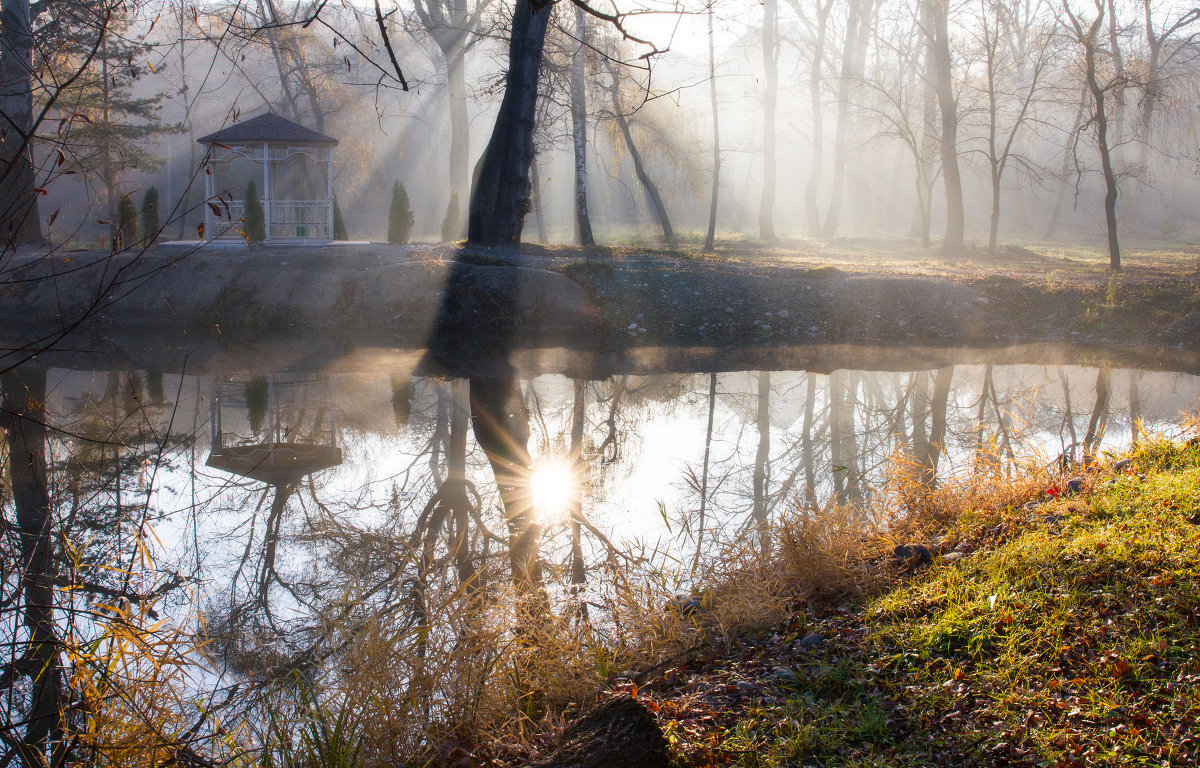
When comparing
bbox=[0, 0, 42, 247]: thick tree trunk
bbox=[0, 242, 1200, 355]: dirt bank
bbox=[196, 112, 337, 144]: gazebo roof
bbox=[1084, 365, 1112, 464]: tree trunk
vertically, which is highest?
bbox=[196, 112, 337, 144]: gazebo roof

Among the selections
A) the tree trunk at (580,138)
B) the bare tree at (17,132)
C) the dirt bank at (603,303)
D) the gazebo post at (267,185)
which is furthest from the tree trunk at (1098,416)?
the gazebo post at (267,185)

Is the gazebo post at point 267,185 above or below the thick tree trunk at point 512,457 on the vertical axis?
above

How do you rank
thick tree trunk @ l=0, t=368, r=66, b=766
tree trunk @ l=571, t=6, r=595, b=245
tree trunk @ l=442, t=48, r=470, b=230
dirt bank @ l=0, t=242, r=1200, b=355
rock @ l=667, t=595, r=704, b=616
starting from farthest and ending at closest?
tree trunk @ l=442, t=48, r=470, b=230 < tree trunk @ l=571, t=6, r=595, b=245 < dirt bank @ l=0, t=242, r=1200, b=355 < rock @ l=667, t=595, r=704, b=616 < thick tree trunk @ l=0, t=368, r=66, b=766

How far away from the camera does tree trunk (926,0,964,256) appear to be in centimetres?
2425

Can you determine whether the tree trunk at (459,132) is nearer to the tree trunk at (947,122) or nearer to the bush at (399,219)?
the bush at (399,219)

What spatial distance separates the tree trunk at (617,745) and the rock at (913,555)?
7.31ft

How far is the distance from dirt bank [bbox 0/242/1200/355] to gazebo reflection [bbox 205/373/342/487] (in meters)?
4.08

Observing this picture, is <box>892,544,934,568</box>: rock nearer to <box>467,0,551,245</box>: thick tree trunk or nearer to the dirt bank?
the dirt bank

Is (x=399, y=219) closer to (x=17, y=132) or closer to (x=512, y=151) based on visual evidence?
(x=512, y=151)

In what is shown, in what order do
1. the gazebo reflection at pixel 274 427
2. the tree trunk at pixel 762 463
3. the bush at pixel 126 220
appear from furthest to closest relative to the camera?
1. the gazebo reflection at pixel 274 427
2. the tree trunk at pixel 762 463
3. the bush at pixel 126 220

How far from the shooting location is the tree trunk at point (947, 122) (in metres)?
24.2

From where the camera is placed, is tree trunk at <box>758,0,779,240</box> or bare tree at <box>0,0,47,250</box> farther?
tree trunk at <box>758,0,779,240</box>

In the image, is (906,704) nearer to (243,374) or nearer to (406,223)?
(243,374)

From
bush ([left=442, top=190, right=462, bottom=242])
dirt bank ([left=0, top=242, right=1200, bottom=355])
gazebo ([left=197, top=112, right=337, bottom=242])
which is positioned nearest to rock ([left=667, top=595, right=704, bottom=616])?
dirt bank ([left=0, top=242, right=1200, bottom=355])
